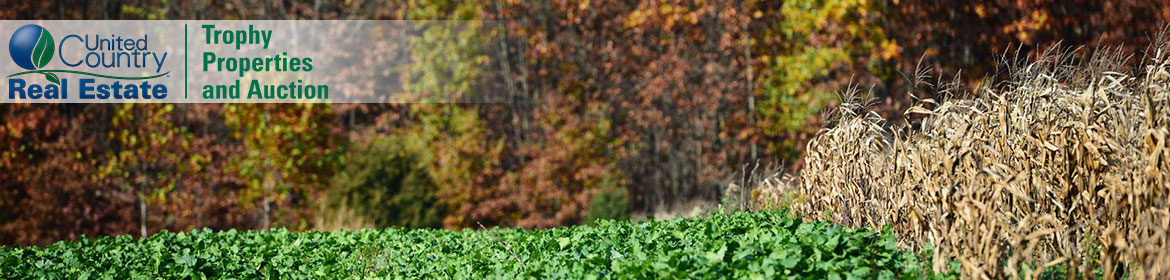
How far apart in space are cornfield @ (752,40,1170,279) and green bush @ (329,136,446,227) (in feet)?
31.8

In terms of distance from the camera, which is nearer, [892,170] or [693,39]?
[892,170]

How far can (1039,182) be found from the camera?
207 inches

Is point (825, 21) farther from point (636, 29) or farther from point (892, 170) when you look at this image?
point (892, 170)

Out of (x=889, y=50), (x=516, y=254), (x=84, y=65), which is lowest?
(x=516, y=254)

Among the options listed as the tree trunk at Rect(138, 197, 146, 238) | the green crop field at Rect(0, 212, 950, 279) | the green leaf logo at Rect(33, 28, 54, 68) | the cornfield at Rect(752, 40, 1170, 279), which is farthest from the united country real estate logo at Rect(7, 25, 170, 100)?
the cornfield at Rect(752, 40, 1170, 279)

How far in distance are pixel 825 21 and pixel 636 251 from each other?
30.9 feet

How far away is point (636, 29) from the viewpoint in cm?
1652

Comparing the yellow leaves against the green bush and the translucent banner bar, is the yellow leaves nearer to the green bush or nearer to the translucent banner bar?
the green bush

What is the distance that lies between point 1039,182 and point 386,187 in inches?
433

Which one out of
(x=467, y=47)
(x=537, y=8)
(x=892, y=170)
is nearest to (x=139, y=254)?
(x=892, y=170)

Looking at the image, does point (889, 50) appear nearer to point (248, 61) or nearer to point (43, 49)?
point (248, 61)

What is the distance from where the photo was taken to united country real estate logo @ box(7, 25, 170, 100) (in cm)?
1356

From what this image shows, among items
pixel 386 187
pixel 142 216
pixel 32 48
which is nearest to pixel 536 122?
pixel 386 187

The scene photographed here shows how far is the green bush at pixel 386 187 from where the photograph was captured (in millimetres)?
14742
